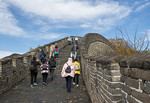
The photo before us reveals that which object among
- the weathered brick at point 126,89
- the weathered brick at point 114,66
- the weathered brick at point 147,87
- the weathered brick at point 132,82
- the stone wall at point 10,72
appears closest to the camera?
the weathered brick at point 147,87

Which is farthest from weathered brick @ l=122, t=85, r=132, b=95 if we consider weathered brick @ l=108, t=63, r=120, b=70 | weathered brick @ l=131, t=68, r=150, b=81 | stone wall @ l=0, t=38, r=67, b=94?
stone wall @ l=0, t=38, r=67, b=94

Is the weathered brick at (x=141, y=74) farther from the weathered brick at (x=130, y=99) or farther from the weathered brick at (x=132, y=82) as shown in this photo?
the weathered brick at (x=130, y=99)

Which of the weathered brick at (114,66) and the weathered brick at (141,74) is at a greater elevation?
the weathered brick at (114,66)

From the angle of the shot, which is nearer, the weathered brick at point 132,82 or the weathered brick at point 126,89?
the weathered brick at point 132,82

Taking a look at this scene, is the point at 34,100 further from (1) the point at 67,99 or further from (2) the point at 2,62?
(2) the point at 2,62

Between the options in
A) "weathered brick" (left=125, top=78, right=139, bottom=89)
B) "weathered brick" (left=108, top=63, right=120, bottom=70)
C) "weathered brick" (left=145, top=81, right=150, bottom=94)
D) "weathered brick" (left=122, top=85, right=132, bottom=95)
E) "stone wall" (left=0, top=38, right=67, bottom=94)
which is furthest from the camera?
"stone wall" (left=0, top=38, right=67, bottom=94)

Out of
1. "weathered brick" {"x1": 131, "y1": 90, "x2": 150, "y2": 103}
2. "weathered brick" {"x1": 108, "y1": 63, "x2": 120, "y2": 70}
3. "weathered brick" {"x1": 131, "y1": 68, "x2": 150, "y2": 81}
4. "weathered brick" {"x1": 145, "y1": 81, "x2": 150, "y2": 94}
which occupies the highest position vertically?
"weathered brick" {"x1": 108, "y1": 63, "x2": 120, "y2": 70}

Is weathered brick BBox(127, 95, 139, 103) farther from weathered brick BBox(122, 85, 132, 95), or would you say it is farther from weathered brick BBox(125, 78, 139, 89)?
weathered brick BBox(125, 78, 139, 89)

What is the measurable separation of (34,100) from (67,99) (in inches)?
54.6

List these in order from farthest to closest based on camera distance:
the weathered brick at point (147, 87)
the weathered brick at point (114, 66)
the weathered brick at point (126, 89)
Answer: the weathered brick at point (114, 66)
the weathered brick at point (126, 89)
the weathered brick at point (147, 87)

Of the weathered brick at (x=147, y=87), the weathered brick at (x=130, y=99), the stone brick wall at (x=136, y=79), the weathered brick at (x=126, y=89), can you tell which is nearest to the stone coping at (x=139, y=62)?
the stone brick wall at (x=136, y=79)

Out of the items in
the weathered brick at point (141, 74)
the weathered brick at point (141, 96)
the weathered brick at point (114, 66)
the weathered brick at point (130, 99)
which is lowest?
the weathered brick at point (130, 99)

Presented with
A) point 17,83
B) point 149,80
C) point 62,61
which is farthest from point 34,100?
point 62,61

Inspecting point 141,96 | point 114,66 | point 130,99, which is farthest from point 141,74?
point 114,66
